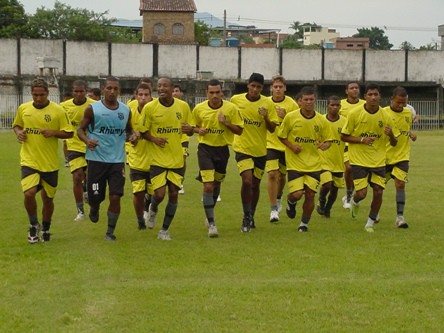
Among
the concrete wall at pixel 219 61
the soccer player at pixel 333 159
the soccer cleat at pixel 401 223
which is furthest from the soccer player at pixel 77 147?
the concrete wall at pixel 219 61

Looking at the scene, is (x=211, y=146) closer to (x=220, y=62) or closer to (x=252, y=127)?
(x=252, y=127)

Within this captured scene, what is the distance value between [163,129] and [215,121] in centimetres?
85

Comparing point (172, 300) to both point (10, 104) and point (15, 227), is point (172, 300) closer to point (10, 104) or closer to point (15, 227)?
point (15, 227)

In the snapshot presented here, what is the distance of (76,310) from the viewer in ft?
28.1

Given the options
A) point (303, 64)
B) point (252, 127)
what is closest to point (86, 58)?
point (303, 64)

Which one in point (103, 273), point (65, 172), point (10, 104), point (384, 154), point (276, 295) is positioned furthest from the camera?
point (10, 104)

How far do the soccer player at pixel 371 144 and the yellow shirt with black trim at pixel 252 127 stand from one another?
1.15 m

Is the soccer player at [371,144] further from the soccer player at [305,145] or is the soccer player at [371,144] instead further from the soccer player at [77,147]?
the soccer player at [77,147]

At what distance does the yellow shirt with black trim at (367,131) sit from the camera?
1408cm

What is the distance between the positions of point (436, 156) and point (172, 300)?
24.7 meters

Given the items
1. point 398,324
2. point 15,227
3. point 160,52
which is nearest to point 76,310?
point 398,324

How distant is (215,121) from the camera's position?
13.7 m

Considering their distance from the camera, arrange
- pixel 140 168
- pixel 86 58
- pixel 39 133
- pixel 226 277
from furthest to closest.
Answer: pixel 86 58 < pixel 140 168 < pixel 39 133 < pixel 226 277

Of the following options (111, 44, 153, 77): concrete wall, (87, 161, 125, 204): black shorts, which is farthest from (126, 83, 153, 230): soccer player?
(111, 44, 153, 77): concrete wall
